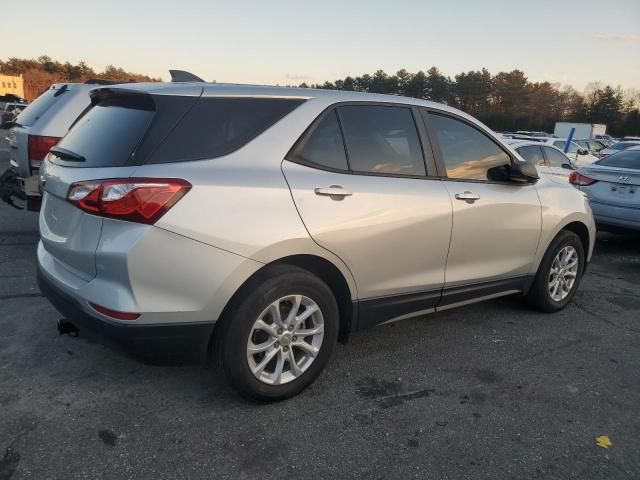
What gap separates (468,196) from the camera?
3.76m

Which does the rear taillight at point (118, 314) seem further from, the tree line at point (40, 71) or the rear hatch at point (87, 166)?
the tree line at point (40, 71)

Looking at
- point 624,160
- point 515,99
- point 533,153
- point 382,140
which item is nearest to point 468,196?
point 382,140

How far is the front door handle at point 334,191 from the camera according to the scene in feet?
9.77

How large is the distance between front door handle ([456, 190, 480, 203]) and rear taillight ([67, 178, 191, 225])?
6.49 ft

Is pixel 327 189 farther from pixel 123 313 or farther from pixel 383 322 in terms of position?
pixel 123 313

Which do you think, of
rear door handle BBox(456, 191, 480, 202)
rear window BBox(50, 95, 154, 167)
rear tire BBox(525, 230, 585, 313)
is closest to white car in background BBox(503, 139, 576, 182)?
rear tire BBox(525, 230, 585, 313)

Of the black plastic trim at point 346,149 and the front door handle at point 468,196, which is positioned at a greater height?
the black plastic trim at point 346,149

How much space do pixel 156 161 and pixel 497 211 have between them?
8.38ft

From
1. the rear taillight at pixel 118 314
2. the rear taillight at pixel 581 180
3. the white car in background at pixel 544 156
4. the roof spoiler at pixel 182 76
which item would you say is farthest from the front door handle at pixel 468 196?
the white car in background at pixel 544 156

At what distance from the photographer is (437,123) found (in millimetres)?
3812

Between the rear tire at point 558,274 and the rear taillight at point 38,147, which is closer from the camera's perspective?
the rear tire at point 558,274

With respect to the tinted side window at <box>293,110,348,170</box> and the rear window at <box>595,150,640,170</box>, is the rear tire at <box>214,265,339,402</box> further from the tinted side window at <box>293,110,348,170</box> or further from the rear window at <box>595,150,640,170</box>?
the rear window at <box>595,150,640,170</box>

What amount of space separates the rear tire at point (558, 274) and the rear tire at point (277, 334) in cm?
234

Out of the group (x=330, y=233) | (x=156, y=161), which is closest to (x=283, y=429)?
(x=330, y=233)
